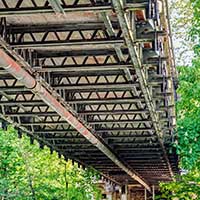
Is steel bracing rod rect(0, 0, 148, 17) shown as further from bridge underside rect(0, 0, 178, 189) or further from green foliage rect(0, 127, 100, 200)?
green foliage rect(0, 127, 100, 200)

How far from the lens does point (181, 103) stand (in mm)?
19969

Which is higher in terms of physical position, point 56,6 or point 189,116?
point 189,116

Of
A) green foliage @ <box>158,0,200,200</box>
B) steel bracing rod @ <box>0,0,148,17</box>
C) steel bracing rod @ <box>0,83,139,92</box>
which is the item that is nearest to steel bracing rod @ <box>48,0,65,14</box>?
steel bracing rod @ <box>0,0,148,17</box>

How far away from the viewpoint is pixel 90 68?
11.7 meters

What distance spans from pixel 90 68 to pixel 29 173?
54.6 ft

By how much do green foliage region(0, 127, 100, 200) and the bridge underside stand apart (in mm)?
4408

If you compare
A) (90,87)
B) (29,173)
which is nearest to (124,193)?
(29,173)

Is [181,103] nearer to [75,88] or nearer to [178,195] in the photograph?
[178,195]

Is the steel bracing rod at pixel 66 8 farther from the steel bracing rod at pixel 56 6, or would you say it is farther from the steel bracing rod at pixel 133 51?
the steel bracing rod at pixel 56 6

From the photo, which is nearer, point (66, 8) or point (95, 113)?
point (66, 8)

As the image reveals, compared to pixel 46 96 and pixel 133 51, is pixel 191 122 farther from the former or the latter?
pixel 133 51

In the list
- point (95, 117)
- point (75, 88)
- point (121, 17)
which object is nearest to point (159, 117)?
point (95, 117)

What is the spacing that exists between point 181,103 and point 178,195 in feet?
14.6

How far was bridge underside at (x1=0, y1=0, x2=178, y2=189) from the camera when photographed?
9039 millimetres
